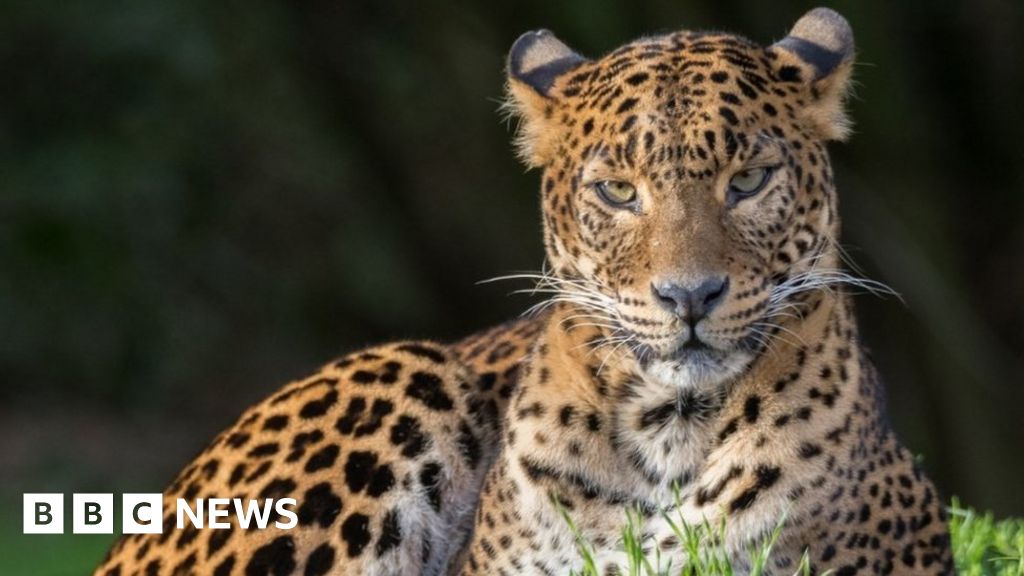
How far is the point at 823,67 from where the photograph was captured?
7.23 m

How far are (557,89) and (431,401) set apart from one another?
4.78ft

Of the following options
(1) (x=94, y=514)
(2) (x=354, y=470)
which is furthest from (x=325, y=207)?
(2) (x=354, y=470)

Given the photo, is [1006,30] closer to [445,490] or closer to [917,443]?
[917,443]

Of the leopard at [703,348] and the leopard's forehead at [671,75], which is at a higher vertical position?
the leopard's forehead at [671,75]

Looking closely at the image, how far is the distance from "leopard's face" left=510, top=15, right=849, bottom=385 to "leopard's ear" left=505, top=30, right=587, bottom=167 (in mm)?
171

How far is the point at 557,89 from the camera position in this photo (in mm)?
7504

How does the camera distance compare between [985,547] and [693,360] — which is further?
[985,547]

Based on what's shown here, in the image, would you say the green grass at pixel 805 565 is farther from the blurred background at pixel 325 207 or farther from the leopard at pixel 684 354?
the blurred background at pixel 325 207

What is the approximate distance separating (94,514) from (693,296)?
13834 millimetres

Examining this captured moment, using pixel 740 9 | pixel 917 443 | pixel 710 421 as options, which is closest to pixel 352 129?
pixel 740 9

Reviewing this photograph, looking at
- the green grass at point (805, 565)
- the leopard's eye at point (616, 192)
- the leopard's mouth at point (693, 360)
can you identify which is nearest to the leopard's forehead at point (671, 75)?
the leopard's eye at point (616, 192)

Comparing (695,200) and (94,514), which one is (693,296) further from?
(94,514)

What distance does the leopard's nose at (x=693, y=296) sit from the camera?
21.2ft

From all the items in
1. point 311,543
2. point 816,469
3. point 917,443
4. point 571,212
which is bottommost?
point 917,443
